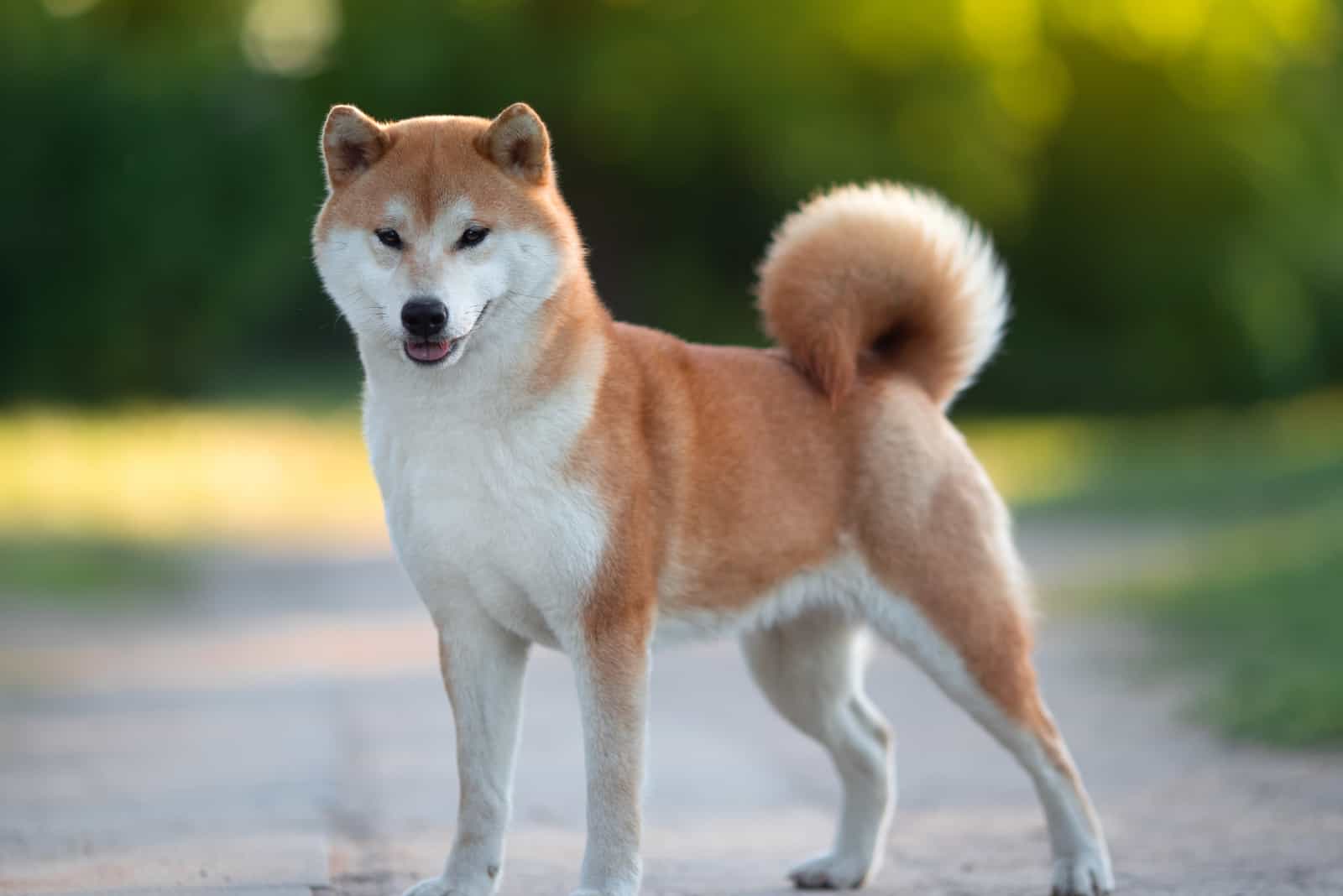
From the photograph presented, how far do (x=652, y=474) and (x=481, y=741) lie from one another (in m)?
0.79

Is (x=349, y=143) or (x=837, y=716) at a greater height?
(x=349, y=143)

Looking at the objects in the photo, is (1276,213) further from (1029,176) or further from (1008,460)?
(1008,460)

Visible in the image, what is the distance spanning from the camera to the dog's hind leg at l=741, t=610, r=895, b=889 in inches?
203

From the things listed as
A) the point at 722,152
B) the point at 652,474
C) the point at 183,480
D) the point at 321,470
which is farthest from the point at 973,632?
the point at 722,152

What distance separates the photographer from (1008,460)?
19.0 m

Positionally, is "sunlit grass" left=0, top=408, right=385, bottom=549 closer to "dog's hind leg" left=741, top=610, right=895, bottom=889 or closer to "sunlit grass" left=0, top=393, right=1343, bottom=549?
"sunlit grass" left=0, top=393, right=1343, bottom=549

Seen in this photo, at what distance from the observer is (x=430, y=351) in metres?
4.20

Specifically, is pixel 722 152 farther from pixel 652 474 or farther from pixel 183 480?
pixel 652 474

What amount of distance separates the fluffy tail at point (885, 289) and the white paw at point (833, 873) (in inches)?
51.5

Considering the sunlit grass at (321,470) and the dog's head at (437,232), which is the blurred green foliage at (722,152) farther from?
the dog's head at (437,232)

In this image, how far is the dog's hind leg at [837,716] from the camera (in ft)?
16.9

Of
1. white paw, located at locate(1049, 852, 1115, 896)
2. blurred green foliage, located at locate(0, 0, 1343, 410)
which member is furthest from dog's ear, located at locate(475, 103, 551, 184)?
blurred green foliage, located at locate(0, 0, 1343, 410)

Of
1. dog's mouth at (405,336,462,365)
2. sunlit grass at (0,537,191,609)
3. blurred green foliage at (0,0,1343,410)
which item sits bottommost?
sunlit grass at (0,537,191,609)

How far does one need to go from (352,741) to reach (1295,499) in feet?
28.8
